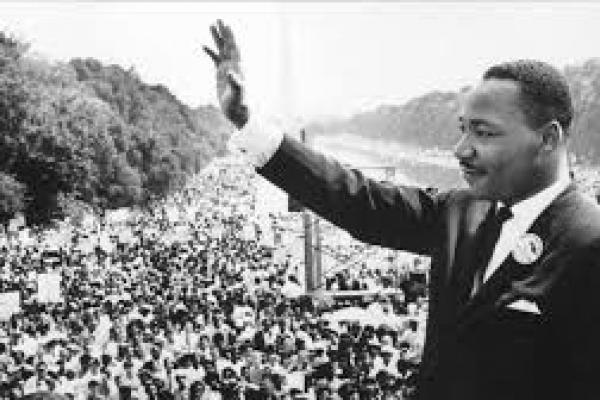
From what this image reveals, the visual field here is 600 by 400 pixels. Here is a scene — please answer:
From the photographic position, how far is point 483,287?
2824 millimetres

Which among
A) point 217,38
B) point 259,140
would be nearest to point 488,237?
point 259,140

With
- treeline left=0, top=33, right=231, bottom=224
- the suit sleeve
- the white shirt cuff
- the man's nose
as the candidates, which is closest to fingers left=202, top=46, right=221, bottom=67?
the white shirt cuff

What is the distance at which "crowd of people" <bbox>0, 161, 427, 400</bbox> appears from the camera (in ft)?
55.0

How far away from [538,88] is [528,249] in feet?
1.42

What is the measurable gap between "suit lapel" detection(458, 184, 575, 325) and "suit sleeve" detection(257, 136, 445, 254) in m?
0.34

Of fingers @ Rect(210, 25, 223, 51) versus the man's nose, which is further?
fingers @ Rect(210, 25, 223, 51)

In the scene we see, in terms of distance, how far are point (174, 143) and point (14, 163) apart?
52786 mm

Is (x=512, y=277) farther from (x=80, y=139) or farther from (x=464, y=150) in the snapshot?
(x=80, y=139)

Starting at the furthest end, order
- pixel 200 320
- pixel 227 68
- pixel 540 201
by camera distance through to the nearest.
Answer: pixel 200 320 < pixel 227 68 < pixel 540 201

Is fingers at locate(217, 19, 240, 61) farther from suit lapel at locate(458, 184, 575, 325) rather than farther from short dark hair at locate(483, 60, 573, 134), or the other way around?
suit lapel at locate(458, 184, 575, 325)

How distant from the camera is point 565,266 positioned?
2717mm

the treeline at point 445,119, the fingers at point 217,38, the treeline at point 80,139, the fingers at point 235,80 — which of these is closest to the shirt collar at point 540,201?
the fingers at point 235,80

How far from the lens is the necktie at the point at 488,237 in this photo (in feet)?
9.57

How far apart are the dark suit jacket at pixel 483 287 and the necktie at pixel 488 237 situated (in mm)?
25
